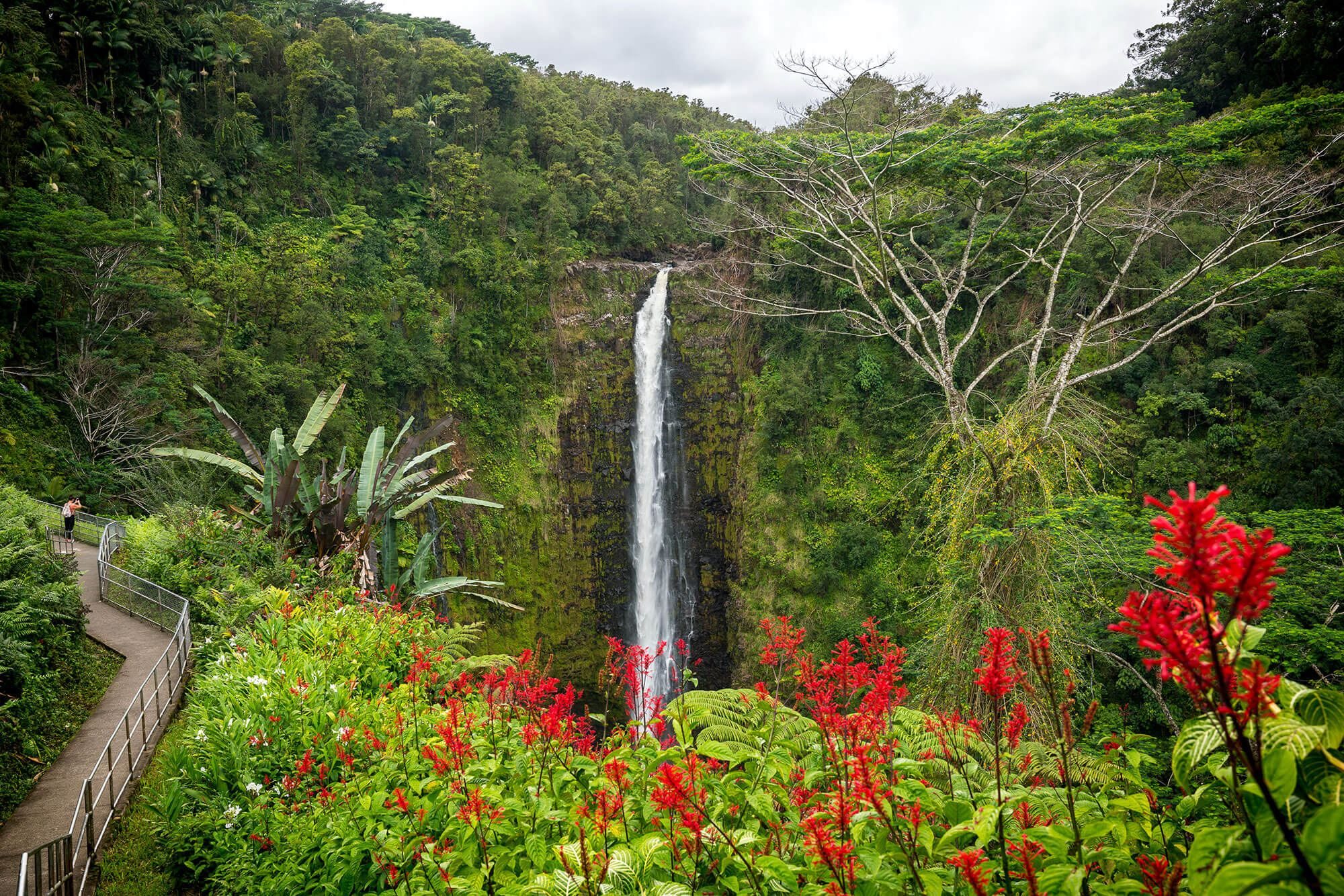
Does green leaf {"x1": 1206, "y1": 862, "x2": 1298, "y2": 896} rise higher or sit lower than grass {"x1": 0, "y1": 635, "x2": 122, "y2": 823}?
higher

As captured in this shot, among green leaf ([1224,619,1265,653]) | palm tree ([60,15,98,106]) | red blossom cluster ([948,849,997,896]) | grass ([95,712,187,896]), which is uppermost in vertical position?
palm tree ([60,15,98,106])

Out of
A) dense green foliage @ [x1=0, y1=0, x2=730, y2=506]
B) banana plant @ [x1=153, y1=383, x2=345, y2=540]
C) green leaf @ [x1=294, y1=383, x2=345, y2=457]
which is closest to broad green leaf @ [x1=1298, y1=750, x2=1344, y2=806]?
banana plant @ [x1=153, y1=383, x2=345, y2=540]

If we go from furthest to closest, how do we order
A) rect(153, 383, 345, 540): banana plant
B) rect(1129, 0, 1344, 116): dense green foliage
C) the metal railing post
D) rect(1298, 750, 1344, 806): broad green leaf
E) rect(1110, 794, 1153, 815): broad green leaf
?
rect(1129, 0, 1344, 116): dense green foliage
rect(153, 383, 345, 540): banana plant
the metal railing post
rect(1110, 794, 1153, 815): broad green leaf
rect(1298, 750, 1344, 806): broad green leaf

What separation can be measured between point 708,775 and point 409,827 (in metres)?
1.13

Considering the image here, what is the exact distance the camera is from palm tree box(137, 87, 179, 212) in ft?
54.4

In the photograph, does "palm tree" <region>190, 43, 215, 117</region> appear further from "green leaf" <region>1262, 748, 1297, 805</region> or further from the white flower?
"green leaf" <region>1262, 748, 1297, 805</region>

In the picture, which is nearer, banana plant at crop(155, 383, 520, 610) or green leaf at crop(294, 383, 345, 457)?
banana plant at crop(155, 383, 520, 610)

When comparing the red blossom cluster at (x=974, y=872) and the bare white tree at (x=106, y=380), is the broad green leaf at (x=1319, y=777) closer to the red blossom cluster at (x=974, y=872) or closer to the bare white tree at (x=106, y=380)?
the red blossom cluster at (x=974, y=872)

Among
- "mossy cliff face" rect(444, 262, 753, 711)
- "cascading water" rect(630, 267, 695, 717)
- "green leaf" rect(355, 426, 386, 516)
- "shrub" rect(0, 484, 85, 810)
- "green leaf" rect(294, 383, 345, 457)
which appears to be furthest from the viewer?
"cascading water" rect(630, 267, 695, 717)

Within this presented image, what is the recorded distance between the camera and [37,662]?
5301 millimetres

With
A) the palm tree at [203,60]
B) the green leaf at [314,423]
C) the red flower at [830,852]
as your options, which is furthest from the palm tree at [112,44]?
the red flower at [830,852]

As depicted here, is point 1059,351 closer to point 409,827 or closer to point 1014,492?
point 1014,492

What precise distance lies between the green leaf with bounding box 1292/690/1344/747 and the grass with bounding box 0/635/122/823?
256 inches

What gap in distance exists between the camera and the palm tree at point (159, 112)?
1658 centimetres
